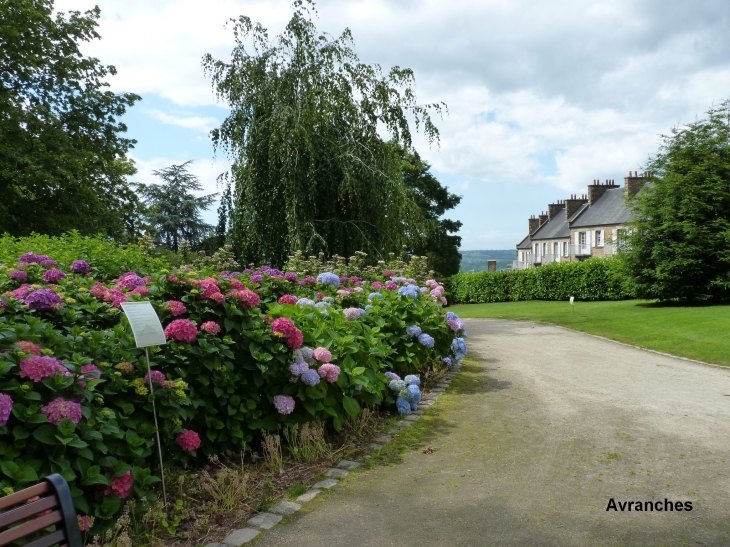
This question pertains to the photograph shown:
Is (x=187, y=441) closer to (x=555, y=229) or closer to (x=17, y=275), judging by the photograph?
(x=17, y=275)

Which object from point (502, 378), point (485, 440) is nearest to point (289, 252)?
→ point (502, 378)

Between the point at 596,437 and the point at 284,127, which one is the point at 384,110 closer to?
the point at 284,127

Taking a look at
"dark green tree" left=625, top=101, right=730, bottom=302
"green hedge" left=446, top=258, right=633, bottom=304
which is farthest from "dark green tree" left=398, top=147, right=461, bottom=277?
"dark green tree" left=625, top=101, right=730, bottom=302

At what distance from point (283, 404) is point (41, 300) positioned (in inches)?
71.3

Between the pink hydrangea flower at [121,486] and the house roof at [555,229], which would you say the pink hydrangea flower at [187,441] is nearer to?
the pink hydrangea flower at [121,486]

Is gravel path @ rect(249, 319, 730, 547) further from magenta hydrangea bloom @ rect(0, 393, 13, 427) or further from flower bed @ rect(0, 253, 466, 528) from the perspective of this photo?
magenta hydrangea bloom @ rect(0, 393, 13, 427)

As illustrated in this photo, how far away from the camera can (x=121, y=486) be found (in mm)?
2982

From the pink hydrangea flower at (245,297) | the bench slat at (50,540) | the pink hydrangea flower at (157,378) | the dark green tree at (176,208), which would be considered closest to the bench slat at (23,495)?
the bench slat at (50,540)

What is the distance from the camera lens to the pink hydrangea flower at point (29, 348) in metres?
2.86

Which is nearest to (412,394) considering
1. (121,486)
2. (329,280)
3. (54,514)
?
(329,280)

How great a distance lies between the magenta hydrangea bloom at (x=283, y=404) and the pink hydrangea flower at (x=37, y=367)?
1724 millimetres

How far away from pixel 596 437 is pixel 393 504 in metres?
2.36

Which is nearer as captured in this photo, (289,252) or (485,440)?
(485,440)

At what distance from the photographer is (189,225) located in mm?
39250
